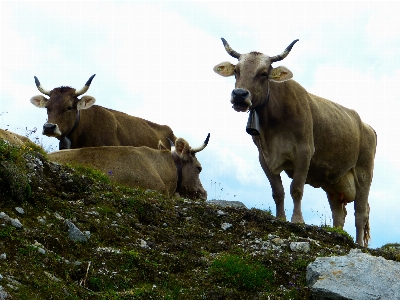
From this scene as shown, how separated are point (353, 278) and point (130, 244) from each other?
260cm

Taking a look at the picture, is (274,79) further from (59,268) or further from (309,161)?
(59,268)

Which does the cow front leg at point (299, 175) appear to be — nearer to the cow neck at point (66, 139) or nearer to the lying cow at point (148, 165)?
the lying cow at point (148, 165)

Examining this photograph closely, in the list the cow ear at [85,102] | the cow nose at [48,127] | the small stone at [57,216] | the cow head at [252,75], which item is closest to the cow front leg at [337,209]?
the cow head at [252,75]

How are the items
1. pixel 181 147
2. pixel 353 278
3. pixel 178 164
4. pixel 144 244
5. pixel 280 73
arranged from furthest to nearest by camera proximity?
pixel 181 147
pixel 178 164
pixel 280 73
pixel 144 244
pixel 353 278

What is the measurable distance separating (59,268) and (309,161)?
7168 millimetres

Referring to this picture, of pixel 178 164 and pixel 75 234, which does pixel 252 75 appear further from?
pixel 75 234

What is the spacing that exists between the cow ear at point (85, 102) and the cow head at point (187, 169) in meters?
2.47

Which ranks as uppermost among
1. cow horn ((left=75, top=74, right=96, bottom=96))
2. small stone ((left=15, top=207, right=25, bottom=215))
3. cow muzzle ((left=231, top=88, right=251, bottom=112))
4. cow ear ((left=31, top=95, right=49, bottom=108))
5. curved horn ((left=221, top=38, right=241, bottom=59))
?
cow horn ((left=75, top=74, right=96, bottom=96))

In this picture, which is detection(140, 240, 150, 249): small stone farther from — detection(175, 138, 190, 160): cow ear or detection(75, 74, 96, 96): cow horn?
detection(75, 74, 96, 96): cow horn

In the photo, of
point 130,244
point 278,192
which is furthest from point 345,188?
point 130,244

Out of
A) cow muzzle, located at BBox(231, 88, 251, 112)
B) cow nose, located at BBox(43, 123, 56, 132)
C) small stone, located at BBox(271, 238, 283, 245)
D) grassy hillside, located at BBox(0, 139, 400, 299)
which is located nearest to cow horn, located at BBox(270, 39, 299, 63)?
cow muzzle, located at BBox(231, 88, 251, 112)

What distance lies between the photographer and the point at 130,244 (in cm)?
784

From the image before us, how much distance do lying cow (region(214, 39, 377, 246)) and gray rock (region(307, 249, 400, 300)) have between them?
453cm

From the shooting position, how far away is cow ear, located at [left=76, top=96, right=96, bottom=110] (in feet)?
55.5
